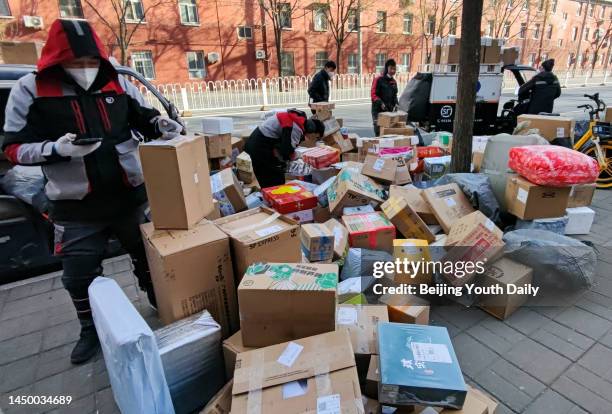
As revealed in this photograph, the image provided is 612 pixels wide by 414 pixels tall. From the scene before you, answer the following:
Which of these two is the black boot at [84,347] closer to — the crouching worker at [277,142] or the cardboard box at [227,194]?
the cardboard box at [227,194]

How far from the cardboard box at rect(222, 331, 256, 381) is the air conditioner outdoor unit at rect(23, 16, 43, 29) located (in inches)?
701

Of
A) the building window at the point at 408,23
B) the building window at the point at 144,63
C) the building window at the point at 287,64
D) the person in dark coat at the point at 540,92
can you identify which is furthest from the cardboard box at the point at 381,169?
the building window at the point at 408,23

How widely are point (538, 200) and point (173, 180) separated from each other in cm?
283

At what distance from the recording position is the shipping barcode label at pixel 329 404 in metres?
1.19

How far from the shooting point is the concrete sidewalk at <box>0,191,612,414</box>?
188cm

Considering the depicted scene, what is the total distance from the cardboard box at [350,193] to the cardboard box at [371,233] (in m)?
0.29

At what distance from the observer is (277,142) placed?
388cm

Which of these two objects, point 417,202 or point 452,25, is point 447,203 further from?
point 452,25

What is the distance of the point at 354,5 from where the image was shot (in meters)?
20.7

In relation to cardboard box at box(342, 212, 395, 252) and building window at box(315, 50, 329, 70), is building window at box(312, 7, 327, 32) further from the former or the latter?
cardboard box at box(342, 212, 395, 252)

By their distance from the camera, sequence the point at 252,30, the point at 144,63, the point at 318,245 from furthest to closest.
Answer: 1. the point at 252,30
2. the point at 144,63
3. the point at 318,245

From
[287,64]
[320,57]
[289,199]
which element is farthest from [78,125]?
[320,57]

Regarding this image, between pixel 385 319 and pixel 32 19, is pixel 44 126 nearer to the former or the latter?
pixel 385 319

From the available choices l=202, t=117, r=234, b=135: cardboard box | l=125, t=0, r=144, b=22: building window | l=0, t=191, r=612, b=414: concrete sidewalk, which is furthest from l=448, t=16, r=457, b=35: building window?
l=0, t=191, r=612, b=414: concrete sidewalk
